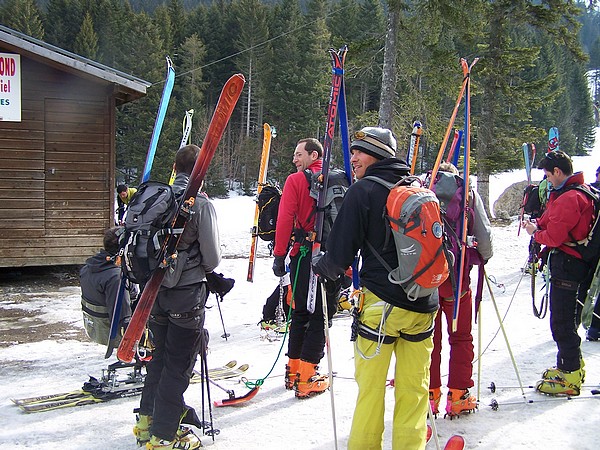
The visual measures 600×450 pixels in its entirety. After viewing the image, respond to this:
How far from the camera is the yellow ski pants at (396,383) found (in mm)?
2902

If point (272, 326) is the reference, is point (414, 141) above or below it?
above

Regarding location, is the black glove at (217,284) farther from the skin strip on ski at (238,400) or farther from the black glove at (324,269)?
the skin strip on ski at (238,400)

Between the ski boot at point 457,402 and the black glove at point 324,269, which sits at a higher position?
the black glove at point 324,269

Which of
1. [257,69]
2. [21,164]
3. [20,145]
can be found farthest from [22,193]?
[257,69]

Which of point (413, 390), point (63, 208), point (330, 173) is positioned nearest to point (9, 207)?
point (63, 208)

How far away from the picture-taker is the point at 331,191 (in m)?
4.47

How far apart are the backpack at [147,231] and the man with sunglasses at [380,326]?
1040 mm

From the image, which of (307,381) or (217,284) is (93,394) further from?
(307,381)

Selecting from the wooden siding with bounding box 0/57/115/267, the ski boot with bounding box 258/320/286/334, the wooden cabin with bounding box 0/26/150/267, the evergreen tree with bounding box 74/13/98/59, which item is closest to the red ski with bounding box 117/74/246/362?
the ski boot with bounding box 258/320/286/334

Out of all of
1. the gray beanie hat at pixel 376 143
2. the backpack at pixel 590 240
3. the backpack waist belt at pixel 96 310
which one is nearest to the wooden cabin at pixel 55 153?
the backpack waist belt at pixel 96 310

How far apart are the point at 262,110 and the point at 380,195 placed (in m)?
39.8

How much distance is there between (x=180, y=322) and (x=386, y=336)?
1330 mm

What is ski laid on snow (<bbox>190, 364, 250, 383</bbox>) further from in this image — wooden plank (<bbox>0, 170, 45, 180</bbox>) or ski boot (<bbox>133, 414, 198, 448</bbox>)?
wooden plank (<bbox>0, 170, 45, 180</bbox>)

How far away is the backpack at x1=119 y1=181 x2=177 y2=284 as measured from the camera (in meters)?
3.29
